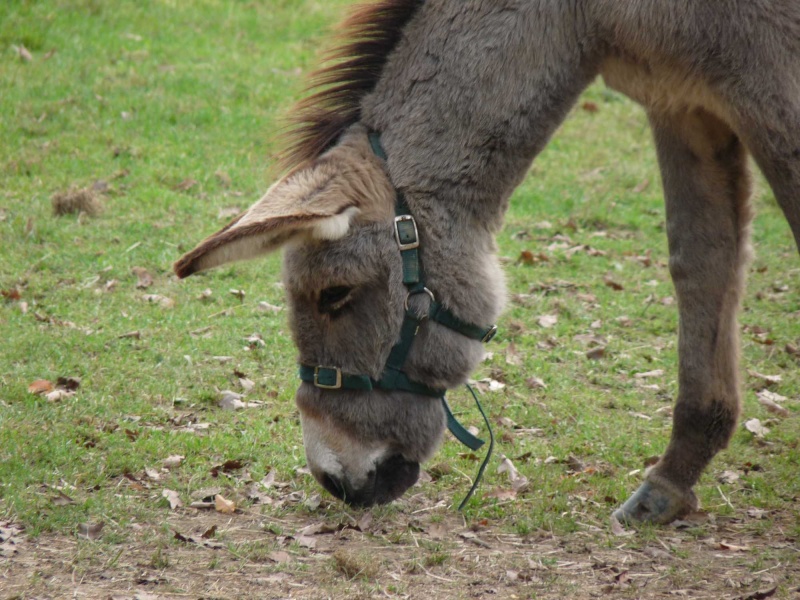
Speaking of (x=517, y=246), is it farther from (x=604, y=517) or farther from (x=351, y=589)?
(x=351, y=589)

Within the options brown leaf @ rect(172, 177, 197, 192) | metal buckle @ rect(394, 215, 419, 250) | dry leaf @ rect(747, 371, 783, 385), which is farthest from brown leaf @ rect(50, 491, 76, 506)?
brown leaf @ rect(172, 177, 197, 192)

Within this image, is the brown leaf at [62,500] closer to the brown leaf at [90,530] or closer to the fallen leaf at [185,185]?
the brown leaf at [90,530]

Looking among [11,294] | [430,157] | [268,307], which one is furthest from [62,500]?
[11,294]

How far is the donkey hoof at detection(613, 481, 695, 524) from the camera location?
3.95 metres

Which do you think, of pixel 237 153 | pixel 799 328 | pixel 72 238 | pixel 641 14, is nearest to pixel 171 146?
pixel 237 153

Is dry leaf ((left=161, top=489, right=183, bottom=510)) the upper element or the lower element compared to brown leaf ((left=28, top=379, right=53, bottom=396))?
upper

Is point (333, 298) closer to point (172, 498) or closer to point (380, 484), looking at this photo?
point (380, 484)

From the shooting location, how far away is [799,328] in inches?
255

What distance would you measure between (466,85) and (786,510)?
234 centimetres

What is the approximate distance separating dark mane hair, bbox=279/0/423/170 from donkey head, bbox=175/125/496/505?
12 centimetres

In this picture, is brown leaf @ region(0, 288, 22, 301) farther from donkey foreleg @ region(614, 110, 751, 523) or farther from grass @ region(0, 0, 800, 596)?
donkey foreleg @ region(614, 110, 751, 523)

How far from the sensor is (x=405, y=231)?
3377 millimetres

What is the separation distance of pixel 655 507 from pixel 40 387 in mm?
3162

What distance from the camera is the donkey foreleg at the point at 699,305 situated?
13.0ft
